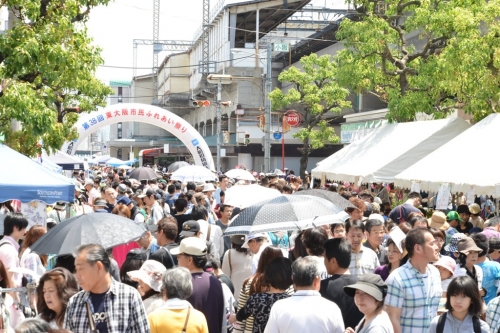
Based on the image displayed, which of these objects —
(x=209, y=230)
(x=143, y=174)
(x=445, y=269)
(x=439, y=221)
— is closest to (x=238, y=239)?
(x=209, y=230)

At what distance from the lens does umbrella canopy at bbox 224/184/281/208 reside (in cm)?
1006

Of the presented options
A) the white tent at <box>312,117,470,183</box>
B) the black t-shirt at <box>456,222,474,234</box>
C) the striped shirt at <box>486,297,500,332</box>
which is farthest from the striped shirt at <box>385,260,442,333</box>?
the white tent at <box>312,117,470,183</box>

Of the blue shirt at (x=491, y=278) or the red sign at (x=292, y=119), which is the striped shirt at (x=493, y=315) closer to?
the blue shirt at (x=491, y=278)

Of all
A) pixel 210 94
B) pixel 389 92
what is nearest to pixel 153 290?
pixel 389 92

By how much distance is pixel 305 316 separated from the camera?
5.11m

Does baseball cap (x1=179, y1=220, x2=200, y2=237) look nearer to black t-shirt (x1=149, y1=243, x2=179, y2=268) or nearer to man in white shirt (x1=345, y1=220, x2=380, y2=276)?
black t-shirt (x1=149, y1=243, x2=179, y2=268)

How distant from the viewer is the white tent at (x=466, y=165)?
12398 mm

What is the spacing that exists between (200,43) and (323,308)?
202ft

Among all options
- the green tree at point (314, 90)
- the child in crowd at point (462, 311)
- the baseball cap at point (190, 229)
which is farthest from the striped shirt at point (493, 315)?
the green tree at point (314, 90)

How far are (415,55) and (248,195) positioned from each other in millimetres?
12532

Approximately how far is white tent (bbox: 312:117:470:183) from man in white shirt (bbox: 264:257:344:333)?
12073 mm

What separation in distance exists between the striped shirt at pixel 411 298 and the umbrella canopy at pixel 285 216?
2.11 metres

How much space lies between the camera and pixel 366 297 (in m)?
5.09

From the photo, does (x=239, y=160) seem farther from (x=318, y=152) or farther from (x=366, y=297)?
(x=366, y=297)
